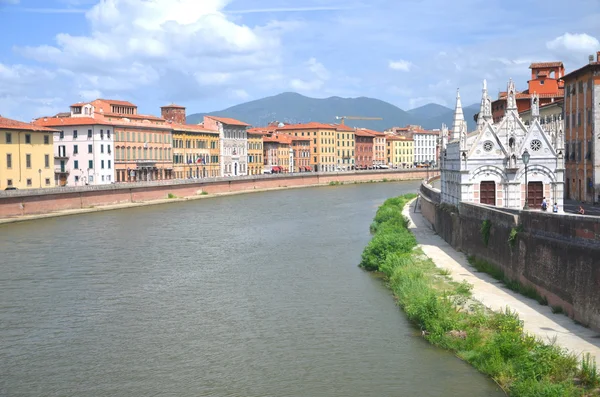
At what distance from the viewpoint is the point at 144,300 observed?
88.7 feet

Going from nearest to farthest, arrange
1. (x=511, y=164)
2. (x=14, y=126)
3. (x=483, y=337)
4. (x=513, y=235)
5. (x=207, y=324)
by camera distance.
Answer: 1. (x=483, y=337)
2. (x=207, y=324)
3. (x=513, y=235)
4. (x=511, y=164)
5. (x=14, y=126)

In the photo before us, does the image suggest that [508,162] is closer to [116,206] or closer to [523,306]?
[523,306]

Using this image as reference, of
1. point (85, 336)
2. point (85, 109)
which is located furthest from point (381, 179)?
point (85, 336)

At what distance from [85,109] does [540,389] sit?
268 feet

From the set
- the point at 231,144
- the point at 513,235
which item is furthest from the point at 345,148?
the point at 513,235

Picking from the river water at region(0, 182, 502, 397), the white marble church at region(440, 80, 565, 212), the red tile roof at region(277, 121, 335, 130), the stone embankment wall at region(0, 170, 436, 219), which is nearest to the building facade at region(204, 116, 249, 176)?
the stone embankment wall at region(0, 170, 436, 219)

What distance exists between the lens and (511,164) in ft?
117

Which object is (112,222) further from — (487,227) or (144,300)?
(487,227)

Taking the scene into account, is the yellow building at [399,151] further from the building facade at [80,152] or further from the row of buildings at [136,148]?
the building facade at [80,152]

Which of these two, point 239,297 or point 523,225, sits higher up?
point 523,225

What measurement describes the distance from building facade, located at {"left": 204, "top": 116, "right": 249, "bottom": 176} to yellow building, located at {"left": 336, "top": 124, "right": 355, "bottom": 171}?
116 feet

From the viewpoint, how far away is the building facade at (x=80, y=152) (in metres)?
82.8

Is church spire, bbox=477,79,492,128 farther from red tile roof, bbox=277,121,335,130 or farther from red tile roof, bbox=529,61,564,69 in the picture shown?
red tile roof, bbox=277,121,335,130

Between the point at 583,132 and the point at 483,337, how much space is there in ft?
103
